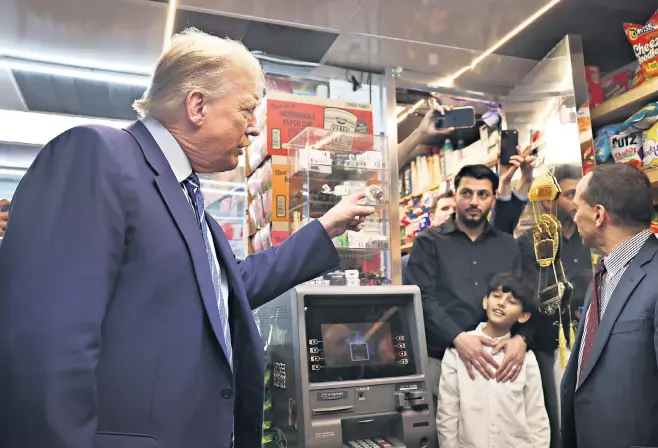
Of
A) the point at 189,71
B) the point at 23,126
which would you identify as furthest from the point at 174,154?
the point at 23,126

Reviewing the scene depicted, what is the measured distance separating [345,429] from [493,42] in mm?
2392

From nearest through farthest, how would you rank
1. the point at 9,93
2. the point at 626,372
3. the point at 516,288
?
the point at 626,372 → the point at 516,288 → the point at 9,93

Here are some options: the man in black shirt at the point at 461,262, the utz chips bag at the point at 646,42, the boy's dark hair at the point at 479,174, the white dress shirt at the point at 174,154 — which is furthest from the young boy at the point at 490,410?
the utz chips bag at the point at 646,42

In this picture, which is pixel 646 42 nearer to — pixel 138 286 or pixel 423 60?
pixel 423 60

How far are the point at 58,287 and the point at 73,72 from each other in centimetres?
301

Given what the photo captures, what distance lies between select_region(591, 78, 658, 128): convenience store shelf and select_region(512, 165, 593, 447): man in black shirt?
57 centimetres

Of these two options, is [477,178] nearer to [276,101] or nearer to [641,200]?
[641,200]

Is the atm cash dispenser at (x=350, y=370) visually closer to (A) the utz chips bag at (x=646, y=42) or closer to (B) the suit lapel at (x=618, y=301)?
(B) the suit lapel at (x=618, y=301)

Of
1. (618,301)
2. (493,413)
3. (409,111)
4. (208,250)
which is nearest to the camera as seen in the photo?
(208,250)

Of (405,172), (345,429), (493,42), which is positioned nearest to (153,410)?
(345,429)

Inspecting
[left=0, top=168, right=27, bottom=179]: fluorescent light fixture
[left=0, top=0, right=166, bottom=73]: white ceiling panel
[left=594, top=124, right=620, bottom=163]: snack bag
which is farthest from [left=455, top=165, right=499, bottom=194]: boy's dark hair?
[left=0, top=168, right=27, bottom=179]: fluorescent light fixture

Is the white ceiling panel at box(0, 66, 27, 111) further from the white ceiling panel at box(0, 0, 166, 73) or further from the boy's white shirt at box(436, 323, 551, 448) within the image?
the boy's white shirt at box(436, 323, 551, 448)

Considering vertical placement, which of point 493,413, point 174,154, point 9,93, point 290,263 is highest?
point 9,93

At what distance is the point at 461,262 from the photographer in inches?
120
